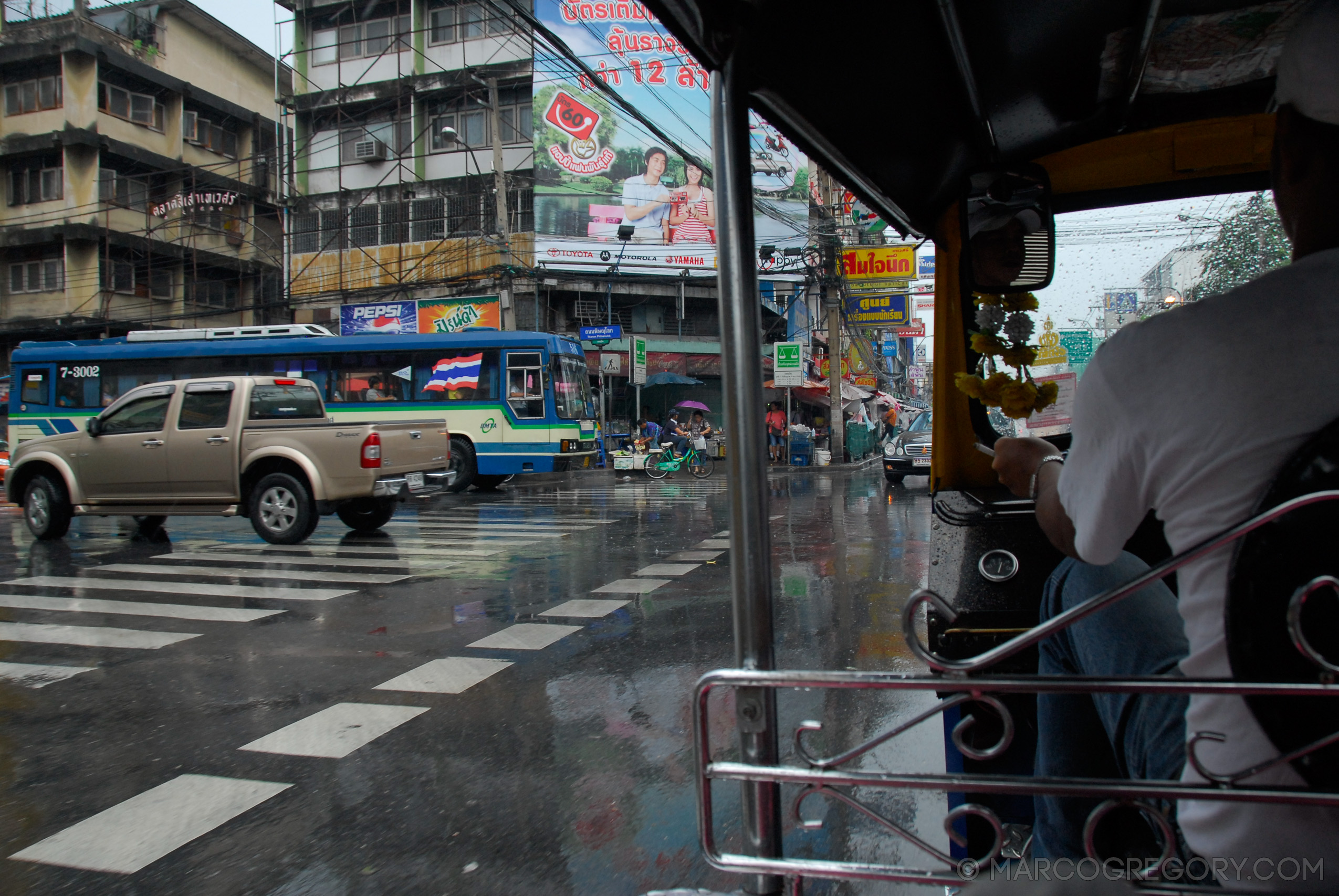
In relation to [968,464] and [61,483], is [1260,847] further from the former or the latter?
[61,483]

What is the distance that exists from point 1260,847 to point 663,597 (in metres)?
5.54

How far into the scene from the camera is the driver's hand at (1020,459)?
1697 mm

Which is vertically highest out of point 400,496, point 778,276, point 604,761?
point 778,276

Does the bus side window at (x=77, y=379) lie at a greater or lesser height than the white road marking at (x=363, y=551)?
greater

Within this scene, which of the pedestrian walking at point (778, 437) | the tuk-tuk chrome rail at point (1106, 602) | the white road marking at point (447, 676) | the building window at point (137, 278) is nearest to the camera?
the tuk-tuk chrome rail at point (1106, 602)

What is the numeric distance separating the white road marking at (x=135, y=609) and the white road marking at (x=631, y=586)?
244cm

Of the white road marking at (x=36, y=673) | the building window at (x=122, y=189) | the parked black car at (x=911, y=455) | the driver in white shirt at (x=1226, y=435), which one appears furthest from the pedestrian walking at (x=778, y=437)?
the building window at (x=122, y=189)

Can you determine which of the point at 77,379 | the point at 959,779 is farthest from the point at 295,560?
the point at 77,379

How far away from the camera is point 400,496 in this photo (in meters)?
9.69

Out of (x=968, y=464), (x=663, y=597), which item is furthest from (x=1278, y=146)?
(x=663, y=597)

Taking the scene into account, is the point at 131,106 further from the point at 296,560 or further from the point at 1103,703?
the point at 1103,703

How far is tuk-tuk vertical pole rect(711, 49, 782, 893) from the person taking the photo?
1.33 metres

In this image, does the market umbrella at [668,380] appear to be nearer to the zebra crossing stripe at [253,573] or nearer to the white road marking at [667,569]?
the white road marking at [667,569]

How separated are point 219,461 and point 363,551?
1.96m
